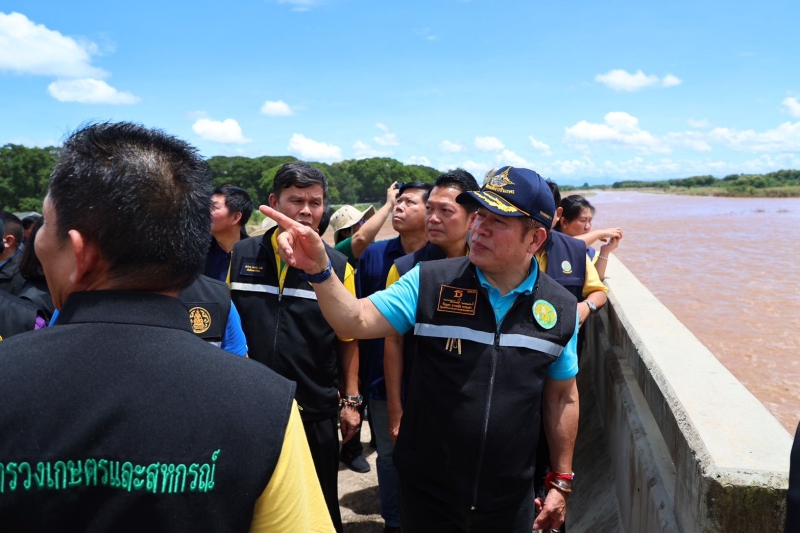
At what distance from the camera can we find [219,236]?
4.24 m

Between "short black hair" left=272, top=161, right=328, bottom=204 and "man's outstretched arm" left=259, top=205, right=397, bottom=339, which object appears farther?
"short black hair" left=272, top=161, right=328, bottom=204

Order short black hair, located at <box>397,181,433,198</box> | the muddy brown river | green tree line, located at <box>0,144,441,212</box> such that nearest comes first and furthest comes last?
1. short black hair, located at <box>397,181,433,198</box>
2. the muddy brown river
3. green tree line, located at <box>0,144,441,212</box>

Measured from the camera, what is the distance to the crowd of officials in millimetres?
985

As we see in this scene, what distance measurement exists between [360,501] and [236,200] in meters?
2.34

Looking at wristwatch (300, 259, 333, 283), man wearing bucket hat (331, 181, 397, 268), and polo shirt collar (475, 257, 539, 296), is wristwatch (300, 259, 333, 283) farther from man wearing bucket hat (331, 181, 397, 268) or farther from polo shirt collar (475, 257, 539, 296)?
man wearing bucket hat (331, 181, 397, 268)

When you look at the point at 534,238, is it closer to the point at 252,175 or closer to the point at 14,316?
the point at 14,316

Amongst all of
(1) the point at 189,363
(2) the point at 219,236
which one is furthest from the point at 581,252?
(1) the point at 189,363

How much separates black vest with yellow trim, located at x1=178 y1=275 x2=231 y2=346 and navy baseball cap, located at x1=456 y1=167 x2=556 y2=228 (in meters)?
1.09

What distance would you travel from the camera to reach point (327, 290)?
2.24 metres

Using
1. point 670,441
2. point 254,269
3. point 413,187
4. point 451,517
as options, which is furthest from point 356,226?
point 670,441

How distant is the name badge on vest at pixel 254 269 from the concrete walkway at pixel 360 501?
1.90 m

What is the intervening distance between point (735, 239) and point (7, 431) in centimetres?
1906

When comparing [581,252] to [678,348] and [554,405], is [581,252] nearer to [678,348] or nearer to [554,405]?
[678,348]

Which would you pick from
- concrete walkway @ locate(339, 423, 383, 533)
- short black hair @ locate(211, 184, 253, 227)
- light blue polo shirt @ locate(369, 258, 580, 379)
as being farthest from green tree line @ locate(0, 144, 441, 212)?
light blue polo shirt @ locate(369, 258, 580, 379)
